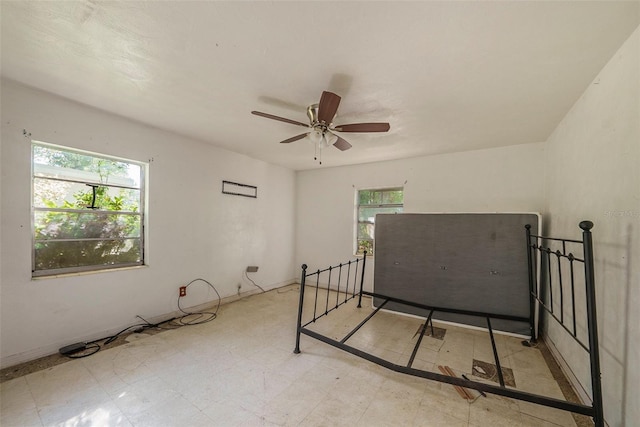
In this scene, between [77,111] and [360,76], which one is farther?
[77,111]

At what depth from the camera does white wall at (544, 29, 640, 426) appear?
1312 millimetres

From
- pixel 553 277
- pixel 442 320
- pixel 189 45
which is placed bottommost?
pixel 442 320

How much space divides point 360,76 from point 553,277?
2.92m

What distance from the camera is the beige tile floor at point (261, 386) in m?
1.64

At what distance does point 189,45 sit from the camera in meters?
1.57

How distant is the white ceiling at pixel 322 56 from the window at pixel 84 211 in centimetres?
66

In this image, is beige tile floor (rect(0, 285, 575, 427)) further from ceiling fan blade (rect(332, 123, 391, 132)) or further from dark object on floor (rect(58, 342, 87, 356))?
A: ceiling fan blade (rect(332, 123, 391, 132))

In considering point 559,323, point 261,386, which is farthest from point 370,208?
point 261,386

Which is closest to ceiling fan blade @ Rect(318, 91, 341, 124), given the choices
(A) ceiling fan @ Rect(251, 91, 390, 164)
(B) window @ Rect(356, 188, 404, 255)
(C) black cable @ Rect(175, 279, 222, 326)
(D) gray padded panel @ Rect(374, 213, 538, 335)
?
(A) ceiling fan @ Rect(251, 91, 390, 164)

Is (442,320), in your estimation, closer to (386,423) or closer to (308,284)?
(386,423)

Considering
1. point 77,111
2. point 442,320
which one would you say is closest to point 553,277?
point 442,320

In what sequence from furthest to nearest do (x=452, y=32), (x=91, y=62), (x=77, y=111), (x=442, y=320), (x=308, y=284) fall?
(x=308, y=284)
(x=442, y=320)
(x=77, y=111)
(x=91, y=62)
(x=452, y=32)

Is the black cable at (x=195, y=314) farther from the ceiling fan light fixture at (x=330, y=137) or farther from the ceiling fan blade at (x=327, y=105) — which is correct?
the ceiling fan blade at (x=327, y=105)

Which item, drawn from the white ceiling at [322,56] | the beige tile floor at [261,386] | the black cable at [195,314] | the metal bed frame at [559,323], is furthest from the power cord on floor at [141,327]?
the white ceiling at [322,56]
